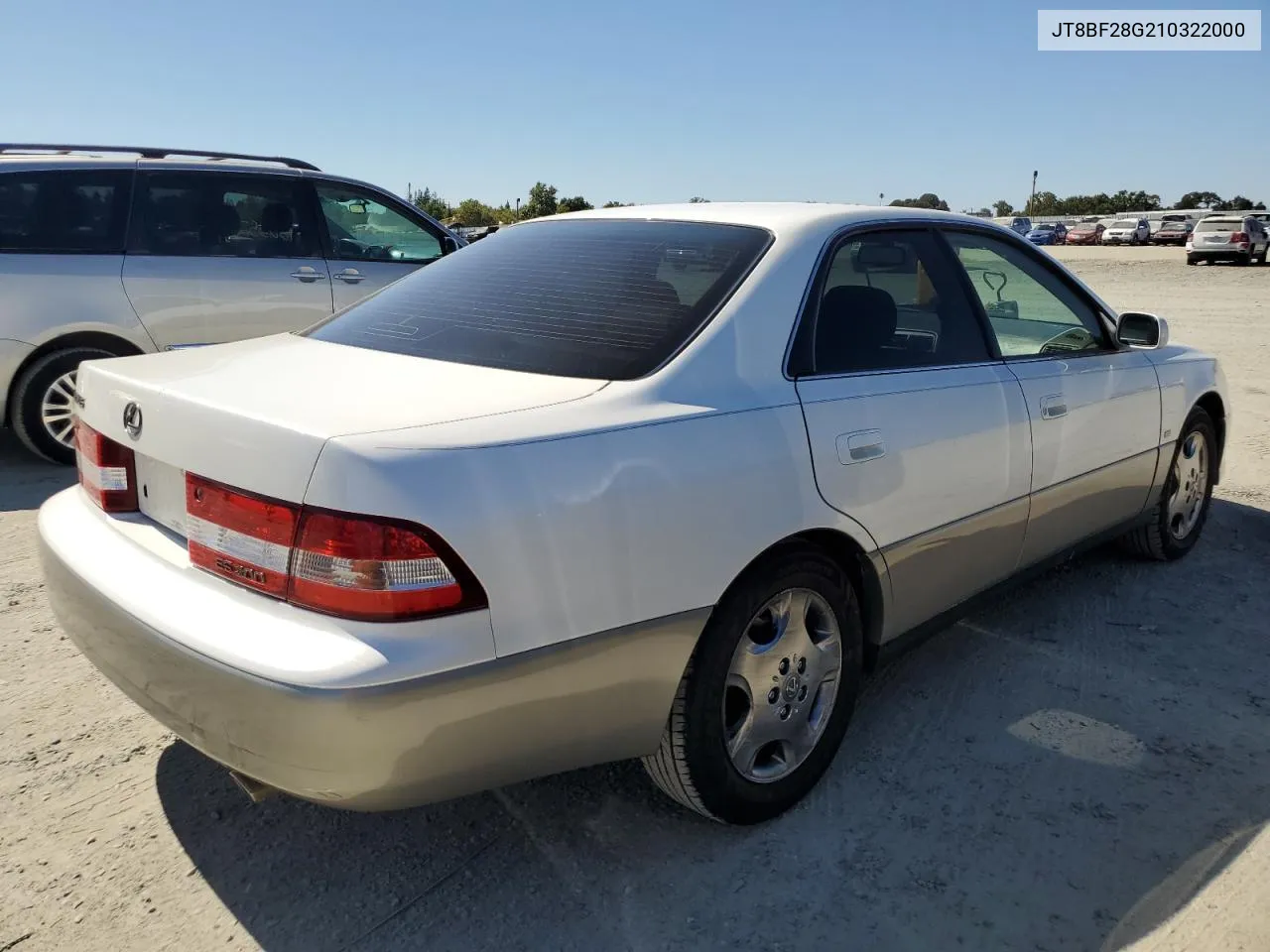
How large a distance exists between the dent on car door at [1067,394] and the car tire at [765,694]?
1.10m

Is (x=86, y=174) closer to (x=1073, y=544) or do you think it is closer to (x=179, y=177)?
(x=179, y=177)

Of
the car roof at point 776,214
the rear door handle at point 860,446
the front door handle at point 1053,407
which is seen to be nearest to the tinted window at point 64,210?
the car roof at point 776,214

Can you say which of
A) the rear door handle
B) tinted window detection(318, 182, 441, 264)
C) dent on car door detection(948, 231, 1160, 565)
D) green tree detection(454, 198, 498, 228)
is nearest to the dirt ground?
dent on car door detection(948, 231, 1160, 565)

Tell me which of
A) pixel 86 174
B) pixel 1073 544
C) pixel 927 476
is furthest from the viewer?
pixel 86 174

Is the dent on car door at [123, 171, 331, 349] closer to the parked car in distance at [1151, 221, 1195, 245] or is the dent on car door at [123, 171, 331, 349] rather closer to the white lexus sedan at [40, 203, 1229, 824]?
the white lexus sedan at [40, 203, 1229, 824]

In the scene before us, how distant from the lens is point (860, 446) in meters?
2.64

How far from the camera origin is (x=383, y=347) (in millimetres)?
2689

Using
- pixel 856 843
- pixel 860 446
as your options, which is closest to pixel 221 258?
pixel 860 446

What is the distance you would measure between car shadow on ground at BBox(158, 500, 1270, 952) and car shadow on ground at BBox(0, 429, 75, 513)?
3.21 m

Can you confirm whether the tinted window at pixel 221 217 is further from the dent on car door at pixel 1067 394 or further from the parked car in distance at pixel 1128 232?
the parked car in distance at pixel 1128 232

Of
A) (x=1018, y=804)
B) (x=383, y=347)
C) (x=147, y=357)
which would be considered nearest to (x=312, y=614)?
(x=383, y=347)

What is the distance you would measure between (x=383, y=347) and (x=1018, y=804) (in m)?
2.09

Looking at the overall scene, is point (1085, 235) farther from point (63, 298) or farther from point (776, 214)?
point (776, 214)

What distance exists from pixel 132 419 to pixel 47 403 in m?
4.34
